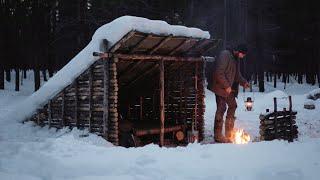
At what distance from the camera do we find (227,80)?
10734 millimetres

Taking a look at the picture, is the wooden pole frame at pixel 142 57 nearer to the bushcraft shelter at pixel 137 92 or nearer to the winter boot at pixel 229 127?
the bushcraft shelter at pixel 137 92

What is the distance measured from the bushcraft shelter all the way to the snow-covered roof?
6 cm

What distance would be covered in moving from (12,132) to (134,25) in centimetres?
531

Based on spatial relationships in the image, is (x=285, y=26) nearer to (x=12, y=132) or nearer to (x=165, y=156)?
(x=12, y=132)

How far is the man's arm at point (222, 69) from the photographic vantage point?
1067 cm

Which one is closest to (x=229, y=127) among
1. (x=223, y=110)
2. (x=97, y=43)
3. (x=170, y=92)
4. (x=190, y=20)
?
(x=223, y=110)

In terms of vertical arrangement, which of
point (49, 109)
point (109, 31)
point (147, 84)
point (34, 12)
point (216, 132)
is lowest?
point (216, 132)

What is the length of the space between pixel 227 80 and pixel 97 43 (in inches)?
149

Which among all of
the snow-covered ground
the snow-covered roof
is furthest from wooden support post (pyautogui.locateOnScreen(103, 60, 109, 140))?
the snow-covered ground

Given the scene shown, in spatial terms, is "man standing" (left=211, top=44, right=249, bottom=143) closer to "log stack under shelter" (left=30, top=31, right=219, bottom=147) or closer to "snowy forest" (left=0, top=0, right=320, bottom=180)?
"snowy forest" (left=0, top=0, right=320, bottom=180)

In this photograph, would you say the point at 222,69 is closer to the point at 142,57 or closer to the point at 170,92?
the point at 142,57

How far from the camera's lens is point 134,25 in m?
9.14

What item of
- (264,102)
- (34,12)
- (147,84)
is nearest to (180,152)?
(147,84)

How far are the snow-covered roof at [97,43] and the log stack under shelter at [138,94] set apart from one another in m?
0.15
